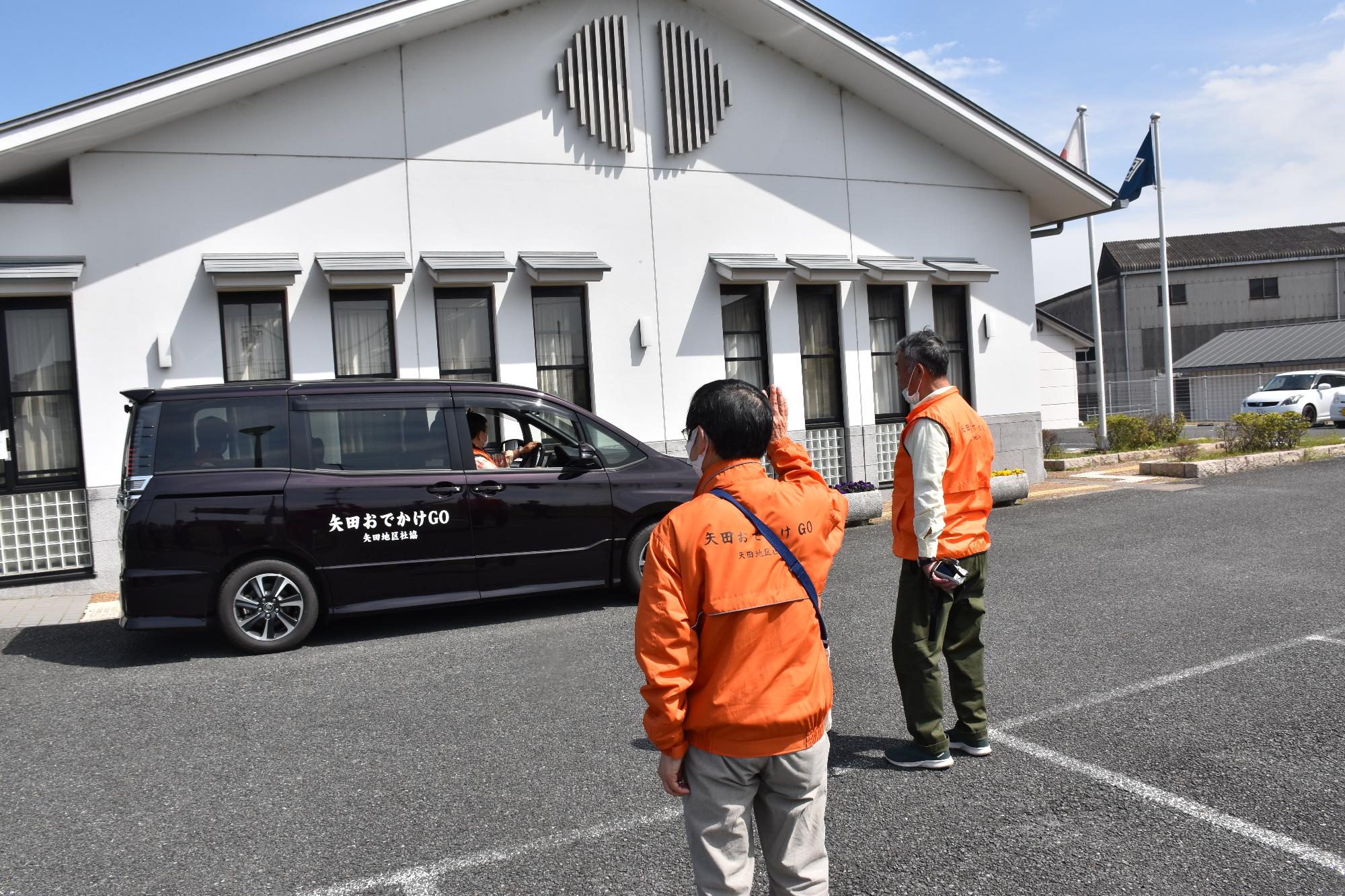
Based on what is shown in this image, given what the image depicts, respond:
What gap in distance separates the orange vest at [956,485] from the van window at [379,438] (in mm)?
4296

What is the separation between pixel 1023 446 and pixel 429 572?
35.7 feet

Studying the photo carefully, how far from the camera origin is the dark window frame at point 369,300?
10.9m

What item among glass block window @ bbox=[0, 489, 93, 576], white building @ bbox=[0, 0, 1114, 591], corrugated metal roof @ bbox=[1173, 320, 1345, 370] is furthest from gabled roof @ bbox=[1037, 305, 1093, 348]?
corrugated metal roof @ bbox=[1173, 320, 1345, 370]

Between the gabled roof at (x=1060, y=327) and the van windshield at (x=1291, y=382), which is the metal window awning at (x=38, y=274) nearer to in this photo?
the gabled roof at (x=1060, y=327)

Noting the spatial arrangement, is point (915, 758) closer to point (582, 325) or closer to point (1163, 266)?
point (582, 325)

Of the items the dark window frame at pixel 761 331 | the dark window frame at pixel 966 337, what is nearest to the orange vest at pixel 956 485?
the dark window frame at pixel 761 331

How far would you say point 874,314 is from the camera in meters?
14.3

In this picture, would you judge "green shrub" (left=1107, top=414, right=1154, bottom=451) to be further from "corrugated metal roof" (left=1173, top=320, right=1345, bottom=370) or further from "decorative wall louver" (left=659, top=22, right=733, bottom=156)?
"corrugated metal roof" (left=1173, top=320, right=1345, bottom=370)

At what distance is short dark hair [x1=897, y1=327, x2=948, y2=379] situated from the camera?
448 centimetres

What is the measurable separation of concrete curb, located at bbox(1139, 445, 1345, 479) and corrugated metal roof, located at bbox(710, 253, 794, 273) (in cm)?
735

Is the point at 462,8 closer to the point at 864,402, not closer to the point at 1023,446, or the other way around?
the point at 864,402

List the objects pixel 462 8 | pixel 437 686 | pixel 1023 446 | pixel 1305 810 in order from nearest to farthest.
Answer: pixel 1305 810, pixel 437 686, pixel 462 8, pixel 1023 446

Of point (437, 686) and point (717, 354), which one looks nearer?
point (437, 686)

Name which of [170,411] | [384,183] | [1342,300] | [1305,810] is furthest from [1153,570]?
[1342,300]
